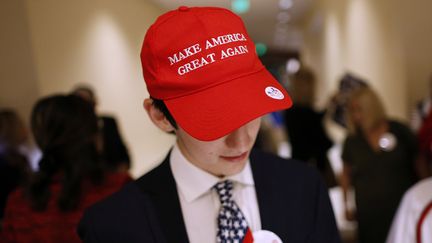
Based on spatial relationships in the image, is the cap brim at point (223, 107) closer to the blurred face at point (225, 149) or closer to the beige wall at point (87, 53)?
the blurred face at point (225, 149)

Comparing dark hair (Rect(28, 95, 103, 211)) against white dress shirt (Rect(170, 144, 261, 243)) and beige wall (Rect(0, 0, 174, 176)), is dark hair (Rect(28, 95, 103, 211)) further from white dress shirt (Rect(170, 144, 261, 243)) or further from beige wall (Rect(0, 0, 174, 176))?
white dress shirt (Rect(170, 144, 261, 243))

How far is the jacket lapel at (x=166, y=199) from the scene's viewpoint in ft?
2.36

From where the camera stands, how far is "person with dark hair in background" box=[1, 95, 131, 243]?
111 centimetres

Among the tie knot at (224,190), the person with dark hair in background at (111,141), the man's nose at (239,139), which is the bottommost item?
the person with dark hair in background at (111,141)

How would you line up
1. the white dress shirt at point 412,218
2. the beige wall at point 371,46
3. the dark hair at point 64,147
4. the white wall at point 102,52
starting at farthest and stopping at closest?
the beige wall at point 371,46
the dark hair at point 64,147
the white dress shirt at point 412,218
the white wall at point 102,52

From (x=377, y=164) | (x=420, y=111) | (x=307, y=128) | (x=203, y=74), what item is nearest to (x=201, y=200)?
(x=203, y=74)

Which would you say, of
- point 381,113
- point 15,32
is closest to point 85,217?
point 15,32

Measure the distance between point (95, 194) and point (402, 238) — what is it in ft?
3.12

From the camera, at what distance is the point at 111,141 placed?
5.60ft

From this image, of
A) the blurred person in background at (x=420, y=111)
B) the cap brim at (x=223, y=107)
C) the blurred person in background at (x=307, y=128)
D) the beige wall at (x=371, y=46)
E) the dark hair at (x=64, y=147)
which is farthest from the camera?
the beige wall at (x=371, y=46)

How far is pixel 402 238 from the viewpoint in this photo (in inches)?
42.8

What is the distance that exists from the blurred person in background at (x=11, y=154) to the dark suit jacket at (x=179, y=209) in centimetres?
58

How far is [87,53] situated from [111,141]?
0.72m

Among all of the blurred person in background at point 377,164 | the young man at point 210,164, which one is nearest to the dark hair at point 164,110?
the young man at point 210,164
